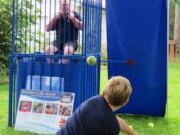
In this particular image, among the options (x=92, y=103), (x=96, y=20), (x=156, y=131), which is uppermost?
(x=96, y=20)

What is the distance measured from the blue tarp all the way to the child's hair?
3.51m

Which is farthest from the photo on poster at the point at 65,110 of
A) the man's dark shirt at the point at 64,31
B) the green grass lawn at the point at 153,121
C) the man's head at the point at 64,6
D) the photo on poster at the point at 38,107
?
the man's head at the point at 64,6

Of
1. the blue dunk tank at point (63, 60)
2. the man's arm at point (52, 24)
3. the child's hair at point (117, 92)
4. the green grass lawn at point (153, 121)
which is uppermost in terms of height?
the man's arm at point (52, 24)

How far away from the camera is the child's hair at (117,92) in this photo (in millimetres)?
3439

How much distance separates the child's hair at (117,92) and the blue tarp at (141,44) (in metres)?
3.51

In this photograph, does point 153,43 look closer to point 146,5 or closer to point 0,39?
point 146,5

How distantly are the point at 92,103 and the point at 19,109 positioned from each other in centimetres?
280

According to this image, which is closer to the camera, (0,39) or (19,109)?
(19,109)

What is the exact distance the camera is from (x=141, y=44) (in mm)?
6926

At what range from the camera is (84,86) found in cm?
595

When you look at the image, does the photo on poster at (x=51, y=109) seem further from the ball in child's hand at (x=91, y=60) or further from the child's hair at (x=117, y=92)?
the child's hair at (x=117, y=92)

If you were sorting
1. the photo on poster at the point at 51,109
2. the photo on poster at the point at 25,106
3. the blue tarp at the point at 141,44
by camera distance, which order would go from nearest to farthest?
the photo on poster at the point at 51,109, the photo on poster at the point at 25,106, the blue tarp at the point at 141,44

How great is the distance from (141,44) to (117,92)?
3.57 meters

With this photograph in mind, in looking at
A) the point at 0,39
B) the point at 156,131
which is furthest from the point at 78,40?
the point at 0,39
